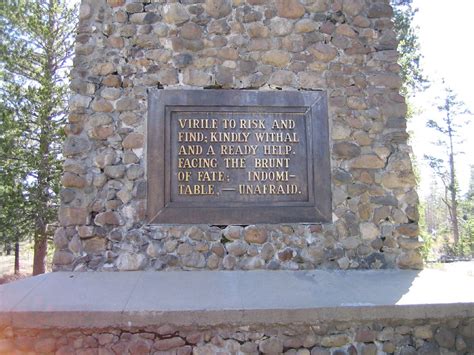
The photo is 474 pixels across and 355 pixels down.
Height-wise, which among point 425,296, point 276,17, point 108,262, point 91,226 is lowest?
point 425,296

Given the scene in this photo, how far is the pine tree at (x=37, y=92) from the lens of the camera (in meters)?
9.16

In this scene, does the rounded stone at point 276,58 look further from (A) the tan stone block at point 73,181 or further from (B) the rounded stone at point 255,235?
(A) the tan stone block at point 73,181

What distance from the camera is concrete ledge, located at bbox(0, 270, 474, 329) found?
Result: 2885 millimetres

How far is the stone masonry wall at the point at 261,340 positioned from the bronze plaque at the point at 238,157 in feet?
3.87

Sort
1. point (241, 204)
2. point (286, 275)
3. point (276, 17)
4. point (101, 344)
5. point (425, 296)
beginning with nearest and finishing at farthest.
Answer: point (101, 344) < point (425, 296) < point (286, 275) < point (241, 204) < point (276, 17)

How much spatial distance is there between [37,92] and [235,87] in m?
7.22

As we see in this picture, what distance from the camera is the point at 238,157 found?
404 centimetres

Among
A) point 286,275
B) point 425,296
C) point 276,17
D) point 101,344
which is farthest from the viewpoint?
point 276,17

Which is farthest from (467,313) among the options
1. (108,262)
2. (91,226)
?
(91,226)

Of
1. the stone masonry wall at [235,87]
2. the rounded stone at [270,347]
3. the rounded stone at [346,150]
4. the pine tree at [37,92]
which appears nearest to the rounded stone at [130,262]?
the stone masonry wall at [235,87]

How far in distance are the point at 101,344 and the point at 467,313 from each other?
294 cm

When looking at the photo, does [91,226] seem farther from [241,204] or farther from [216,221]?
[241,204]

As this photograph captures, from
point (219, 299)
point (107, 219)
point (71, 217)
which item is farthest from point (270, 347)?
point (71, 217)

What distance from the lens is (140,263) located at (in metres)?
3.77
